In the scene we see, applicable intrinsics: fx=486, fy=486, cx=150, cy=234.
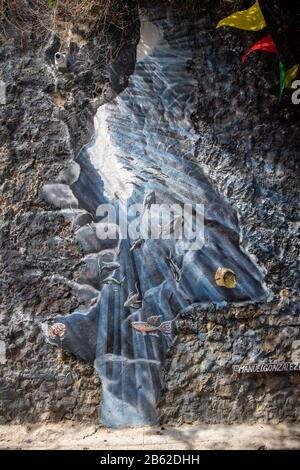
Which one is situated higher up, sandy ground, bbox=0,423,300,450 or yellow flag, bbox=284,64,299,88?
yellow flag, bbox=284,64,299,88

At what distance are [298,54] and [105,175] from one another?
1.19 metres

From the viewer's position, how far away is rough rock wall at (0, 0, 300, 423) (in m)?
2.42

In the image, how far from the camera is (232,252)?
2492 mm

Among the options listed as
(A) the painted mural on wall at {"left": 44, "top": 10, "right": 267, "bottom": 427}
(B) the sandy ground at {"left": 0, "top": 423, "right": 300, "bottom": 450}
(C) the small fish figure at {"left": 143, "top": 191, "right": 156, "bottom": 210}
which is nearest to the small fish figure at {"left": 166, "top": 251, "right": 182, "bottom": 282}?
(A) the painted mural on wall at {"left": 44, "top": 10, "right": 267, "bottom": 427}

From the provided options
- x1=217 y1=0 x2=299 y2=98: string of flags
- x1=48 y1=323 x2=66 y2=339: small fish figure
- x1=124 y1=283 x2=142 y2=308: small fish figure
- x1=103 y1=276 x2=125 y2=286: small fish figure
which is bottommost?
x1=48 y1=323 x2=66 y2=339: small fish figure

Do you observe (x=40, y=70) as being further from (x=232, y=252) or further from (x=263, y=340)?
(x=263, y=340)

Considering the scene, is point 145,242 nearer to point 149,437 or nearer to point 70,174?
point 70,174

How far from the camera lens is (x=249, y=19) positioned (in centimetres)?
244

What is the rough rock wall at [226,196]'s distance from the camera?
2.42 meters

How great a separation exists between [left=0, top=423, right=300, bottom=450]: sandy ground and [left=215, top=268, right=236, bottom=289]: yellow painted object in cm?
70

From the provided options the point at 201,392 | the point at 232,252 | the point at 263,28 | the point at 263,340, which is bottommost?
the point at 201,392

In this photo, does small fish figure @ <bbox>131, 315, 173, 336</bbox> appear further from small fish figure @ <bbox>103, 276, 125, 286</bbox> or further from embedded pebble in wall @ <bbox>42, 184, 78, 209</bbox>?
embedded pebble in wall @ <bbox>42, 184, 78, 209</bbox>

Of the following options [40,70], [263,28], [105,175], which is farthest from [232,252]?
[40,70]

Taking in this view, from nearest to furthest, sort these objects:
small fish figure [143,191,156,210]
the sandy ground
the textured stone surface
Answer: the sandy ground, the textured stone surface, small fish figure [143,191,156,210]
